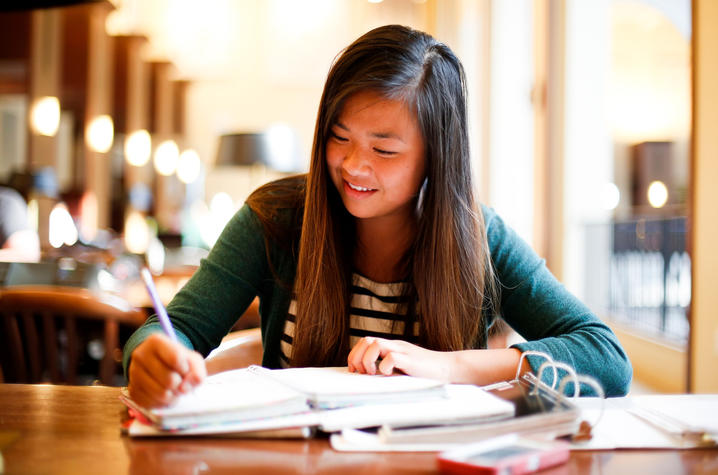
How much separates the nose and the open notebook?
1.34ft

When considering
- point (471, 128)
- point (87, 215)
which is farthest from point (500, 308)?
point (87, 215)

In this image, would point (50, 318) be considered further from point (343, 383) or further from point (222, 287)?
point (343, 383)

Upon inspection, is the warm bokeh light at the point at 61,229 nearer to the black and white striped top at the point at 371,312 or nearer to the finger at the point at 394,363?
the black and white striped top at the point at 371,312

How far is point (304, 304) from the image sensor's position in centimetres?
115

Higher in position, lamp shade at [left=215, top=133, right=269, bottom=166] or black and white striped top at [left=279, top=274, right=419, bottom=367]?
lamp shade at [left=215, top=133, right=269, bottom=166]

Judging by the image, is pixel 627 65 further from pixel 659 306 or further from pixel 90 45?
pixel 90 45

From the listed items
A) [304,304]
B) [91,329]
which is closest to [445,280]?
[304,304]

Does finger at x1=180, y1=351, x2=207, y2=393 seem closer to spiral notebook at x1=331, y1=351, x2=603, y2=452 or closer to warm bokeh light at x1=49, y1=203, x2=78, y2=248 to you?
spiral notebook at x1=331, y1=351, x2=603, y2=452

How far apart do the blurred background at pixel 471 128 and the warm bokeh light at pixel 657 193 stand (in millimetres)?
18

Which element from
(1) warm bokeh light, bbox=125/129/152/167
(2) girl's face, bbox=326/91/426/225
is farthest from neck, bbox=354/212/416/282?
(1) warm bokeh light, bbox=125/129/152/167

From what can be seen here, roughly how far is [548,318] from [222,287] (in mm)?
565

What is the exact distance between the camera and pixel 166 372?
2.26 feet

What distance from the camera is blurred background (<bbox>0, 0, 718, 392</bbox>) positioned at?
379 cm

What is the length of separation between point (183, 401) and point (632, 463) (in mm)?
451
